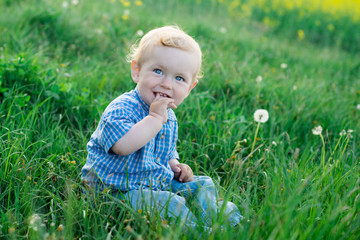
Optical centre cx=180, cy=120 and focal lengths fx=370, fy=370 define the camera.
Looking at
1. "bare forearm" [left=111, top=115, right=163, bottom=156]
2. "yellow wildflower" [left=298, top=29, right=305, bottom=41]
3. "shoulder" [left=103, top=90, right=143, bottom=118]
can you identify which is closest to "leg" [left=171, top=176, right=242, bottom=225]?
"bare forearm" [left=111, top=115, right=163, bottom=156]

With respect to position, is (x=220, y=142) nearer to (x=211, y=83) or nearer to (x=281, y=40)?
(x=211, y=83)

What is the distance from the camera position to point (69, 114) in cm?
271

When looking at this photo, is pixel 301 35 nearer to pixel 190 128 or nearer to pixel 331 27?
pixel 331 27

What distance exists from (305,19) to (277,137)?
5.99m

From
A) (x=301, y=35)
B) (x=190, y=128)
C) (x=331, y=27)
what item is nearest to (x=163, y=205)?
(x=190, y=128)

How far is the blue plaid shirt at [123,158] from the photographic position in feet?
5.90

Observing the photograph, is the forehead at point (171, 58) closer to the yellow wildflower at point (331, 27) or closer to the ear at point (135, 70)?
the ear at point (135, 70)

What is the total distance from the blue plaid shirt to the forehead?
0.24 m

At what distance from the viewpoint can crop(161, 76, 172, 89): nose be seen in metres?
1.90

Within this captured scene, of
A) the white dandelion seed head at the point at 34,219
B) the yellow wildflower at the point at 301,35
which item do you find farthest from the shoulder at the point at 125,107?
the yellow wildflower at the point at 301,35

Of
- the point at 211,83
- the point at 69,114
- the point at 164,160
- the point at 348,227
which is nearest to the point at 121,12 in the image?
the point at 211,83

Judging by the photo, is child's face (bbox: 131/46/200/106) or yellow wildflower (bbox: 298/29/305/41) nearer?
child's face (bbox: 131/46/200/106)

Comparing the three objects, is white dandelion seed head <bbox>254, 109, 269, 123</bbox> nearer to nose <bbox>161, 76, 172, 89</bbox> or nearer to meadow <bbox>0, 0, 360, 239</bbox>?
meadow <bbox>0, 0, 360, 239</bbox>

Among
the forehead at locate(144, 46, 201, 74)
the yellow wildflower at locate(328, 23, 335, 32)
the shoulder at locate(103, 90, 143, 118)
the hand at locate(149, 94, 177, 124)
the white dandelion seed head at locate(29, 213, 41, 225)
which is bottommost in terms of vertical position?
the white dandelion seed head at locate(29, 213, 41, 225)
